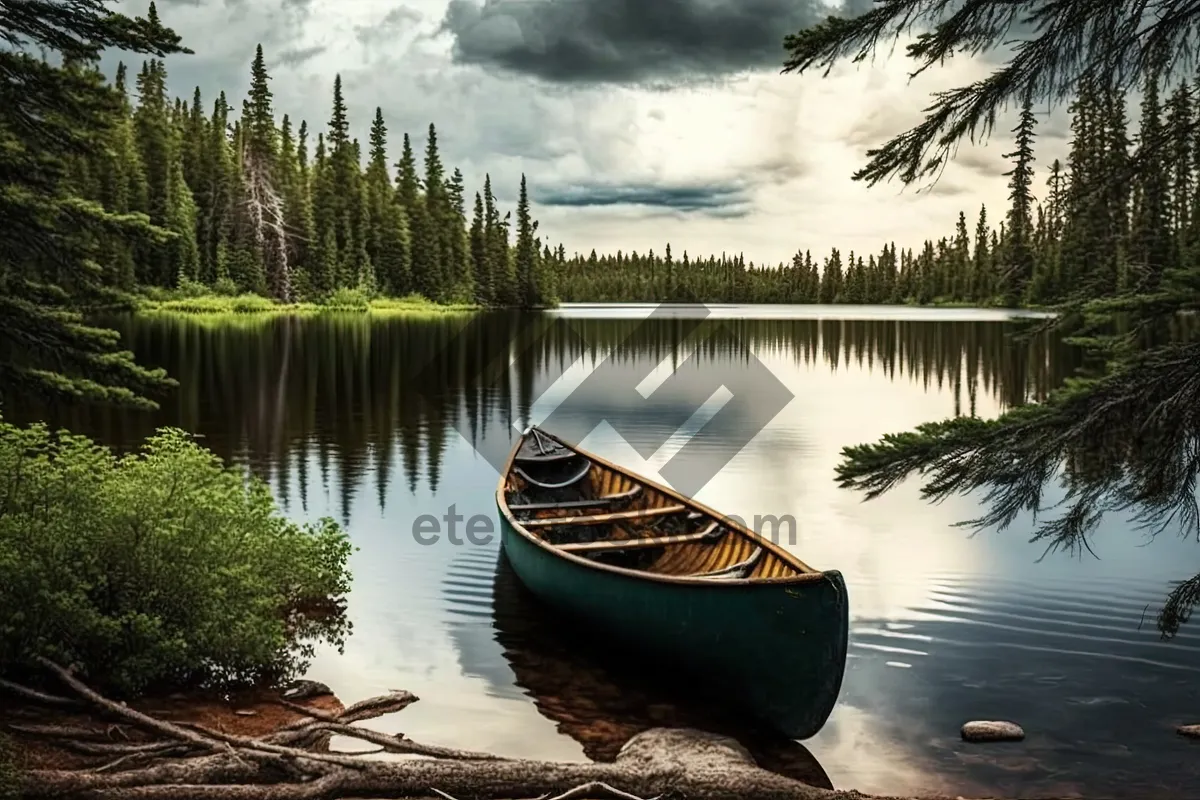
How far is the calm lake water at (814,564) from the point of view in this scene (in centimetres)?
909

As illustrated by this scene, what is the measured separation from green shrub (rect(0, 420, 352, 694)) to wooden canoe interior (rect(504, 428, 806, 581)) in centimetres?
347

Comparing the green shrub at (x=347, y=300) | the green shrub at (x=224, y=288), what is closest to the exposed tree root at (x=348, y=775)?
the green shrub at (x=224, y=288)

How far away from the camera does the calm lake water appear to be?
9.09 meters

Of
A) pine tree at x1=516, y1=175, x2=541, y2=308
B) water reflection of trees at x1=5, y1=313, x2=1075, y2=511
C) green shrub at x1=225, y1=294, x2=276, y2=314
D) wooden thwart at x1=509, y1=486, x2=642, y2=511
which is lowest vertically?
wooden thwart at x1=509, y1=486, x2=642, y2=511

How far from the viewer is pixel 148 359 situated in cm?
4172

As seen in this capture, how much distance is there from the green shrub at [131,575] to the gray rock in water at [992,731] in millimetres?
6506

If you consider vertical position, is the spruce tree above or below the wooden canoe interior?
above

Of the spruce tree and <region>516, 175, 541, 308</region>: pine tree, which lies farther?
<region>516, 175, 541, 308</region>: pine tree

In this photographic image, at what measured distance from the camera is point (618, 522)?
45.3ft

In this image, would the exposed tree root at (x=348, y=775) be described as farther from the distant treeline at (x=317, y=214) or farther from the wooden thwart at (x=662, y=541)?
the distant treeline at (x=317, y=214)

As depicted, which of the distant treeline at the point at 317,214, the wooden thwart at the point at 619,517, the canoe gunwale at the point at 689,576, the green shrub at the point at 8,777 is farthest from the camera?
the distant treeline at the point at 317,214

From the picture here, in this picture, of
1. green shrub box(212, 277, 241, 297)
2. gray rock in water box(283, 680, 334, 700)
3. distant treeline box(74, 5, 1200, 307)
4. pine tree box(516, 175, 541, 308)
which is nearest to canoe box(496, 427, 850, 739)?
gray rock in water box(283, 680, 334, 700)

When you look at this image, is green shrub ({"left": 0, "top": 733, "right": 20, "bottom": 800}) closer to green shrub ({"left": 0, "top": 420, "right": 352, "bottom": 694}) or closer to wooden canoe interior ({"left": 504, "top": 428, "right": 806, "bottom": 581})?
green shrub ({"left": 0, "top": 420, "right": 352, "bottom": 694})

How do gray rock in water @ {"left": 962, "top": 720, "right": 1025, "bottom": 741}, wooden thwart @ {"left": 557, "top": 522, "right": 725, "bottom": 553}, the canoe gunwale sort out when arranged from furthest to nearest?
wooden thwart @ {"left": 557, "top": 522, "right": 725, "bottom": 553} → gray rock in water @ {"left": 962, "top": 720, "right": 1025, "bottom": 741} → the canoe gunwale
